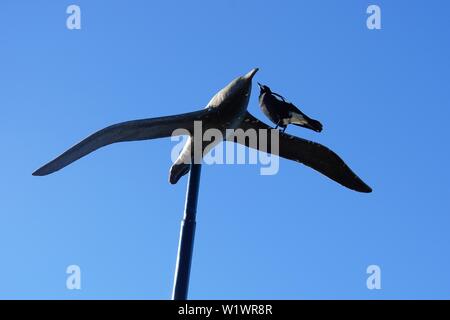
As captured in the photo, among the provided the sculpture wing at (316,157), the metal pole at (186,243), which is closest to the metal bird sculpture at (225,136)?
the sculpture wing at (316,157)

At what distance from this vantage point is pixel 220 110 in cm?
1167

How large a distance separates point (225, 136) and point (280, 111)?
103 cm

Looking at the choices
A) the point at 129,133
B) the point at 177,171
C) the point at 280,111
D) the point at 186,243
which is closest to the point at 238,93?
the point at 280,111

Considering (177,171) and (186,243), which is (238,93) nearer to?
(177,171)

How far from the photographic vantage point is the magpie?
40.7ft

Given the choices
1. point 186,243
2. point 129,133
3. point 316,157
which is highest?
point 129,133

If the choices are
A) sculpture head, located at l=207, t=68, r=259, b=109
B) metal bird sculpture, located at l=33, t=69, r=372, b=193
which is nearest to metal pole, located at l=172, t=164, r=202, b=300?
metal bird sculpture, located at l=33, t=69, r=372, b=193

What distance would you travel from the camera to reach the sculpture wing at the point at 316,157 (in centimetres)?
1260

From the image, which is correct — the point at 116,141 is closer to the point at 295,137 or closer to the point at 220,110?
the point at 220,110

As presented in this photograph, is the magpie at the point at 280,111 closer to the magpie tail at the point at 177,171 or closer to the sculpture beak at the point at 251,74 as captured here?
the sculpture beak at the point at 251,74

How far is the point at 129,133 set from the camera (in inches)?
453

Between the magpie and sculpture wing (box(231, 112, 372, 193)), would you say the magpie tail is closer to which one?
sculpture wing (box(231, 112, 372, 193))
